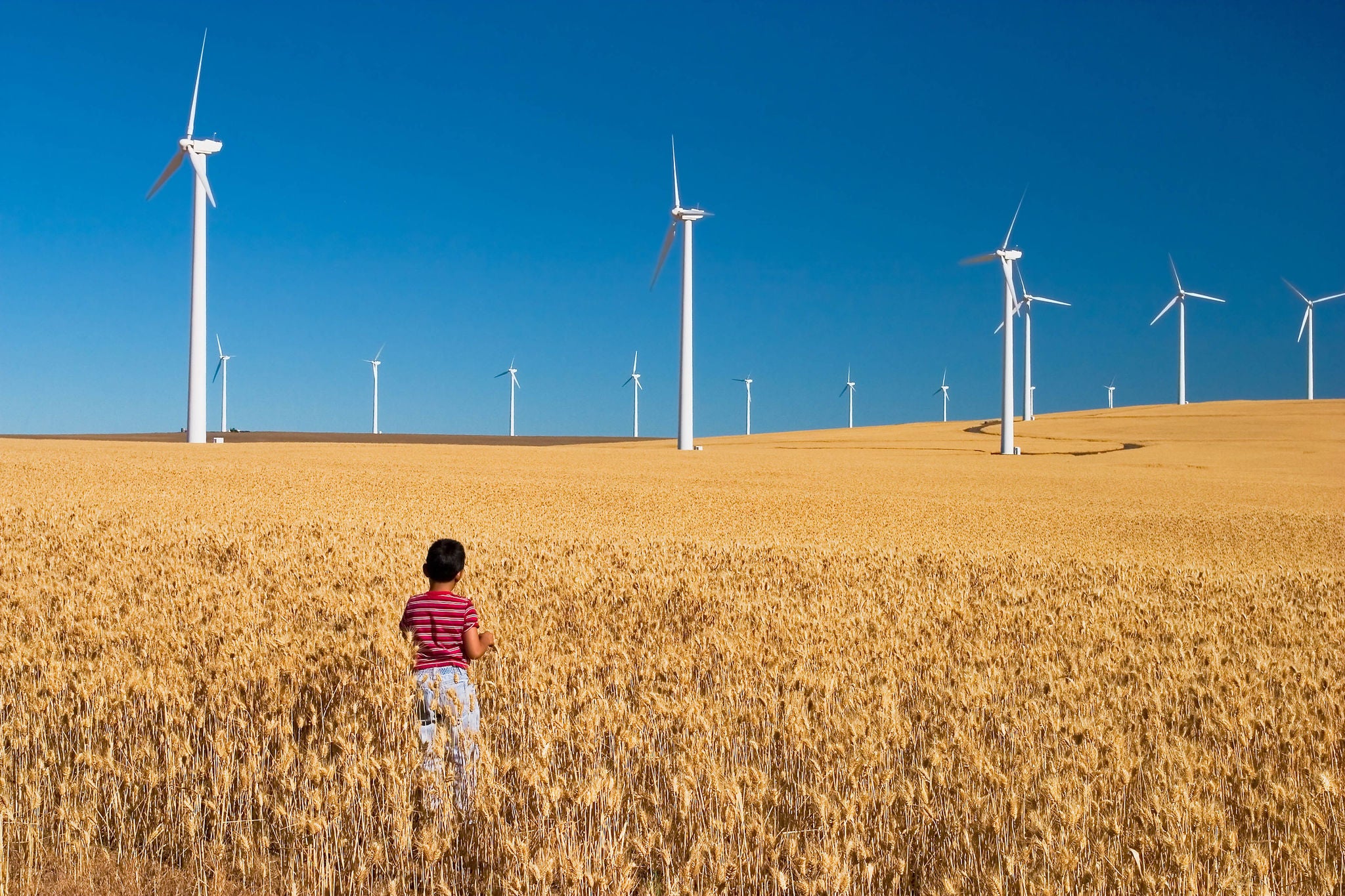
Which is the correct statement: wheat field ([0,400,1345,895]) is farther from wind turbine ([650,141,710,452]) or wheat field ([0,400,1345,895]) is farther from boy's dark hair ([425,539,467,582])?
wind turbine ([650,141,710,452])

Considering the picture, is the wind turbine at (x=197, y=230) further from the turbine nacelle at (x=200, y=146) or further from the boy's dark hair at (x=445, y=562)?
the boy's dark hair at (x=445, y=562)

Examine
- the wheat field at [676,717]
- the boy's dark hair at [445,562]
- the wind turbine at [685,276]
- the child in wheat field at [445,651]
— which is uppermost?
the wind turbine at [685,276]

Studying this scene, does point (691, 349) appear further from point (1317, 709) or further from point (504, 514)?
point (1317, 709)

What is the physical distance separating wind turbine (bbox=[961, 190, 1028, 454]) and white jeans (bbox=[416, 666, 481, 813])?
259 feet

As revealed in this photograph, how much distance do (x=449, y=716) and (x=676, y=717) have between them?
2.01 meters

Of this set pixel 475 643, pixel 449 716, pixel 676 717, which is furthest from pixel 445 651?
pixel 676 717

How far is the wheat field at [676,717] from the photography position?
5.91 m

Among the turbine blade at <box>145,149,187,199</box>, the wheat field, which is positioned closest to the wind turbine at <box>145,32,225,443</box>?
the turbine blade at <box>145,149,187,199</box>

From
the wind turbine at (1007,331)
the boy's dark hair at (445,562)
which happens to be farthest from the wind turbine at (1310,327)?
the boy's dark hair at (445,562)

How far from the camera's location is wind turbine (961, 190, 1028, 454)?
270ft

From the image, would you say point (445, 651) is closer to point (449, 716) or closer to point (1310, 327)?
point (449, 716)

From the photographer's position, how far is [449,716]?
289 inches

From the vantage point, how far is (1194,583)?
19.5 meters

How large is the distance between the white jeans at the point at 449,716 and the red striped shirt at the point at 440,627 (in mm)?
70
